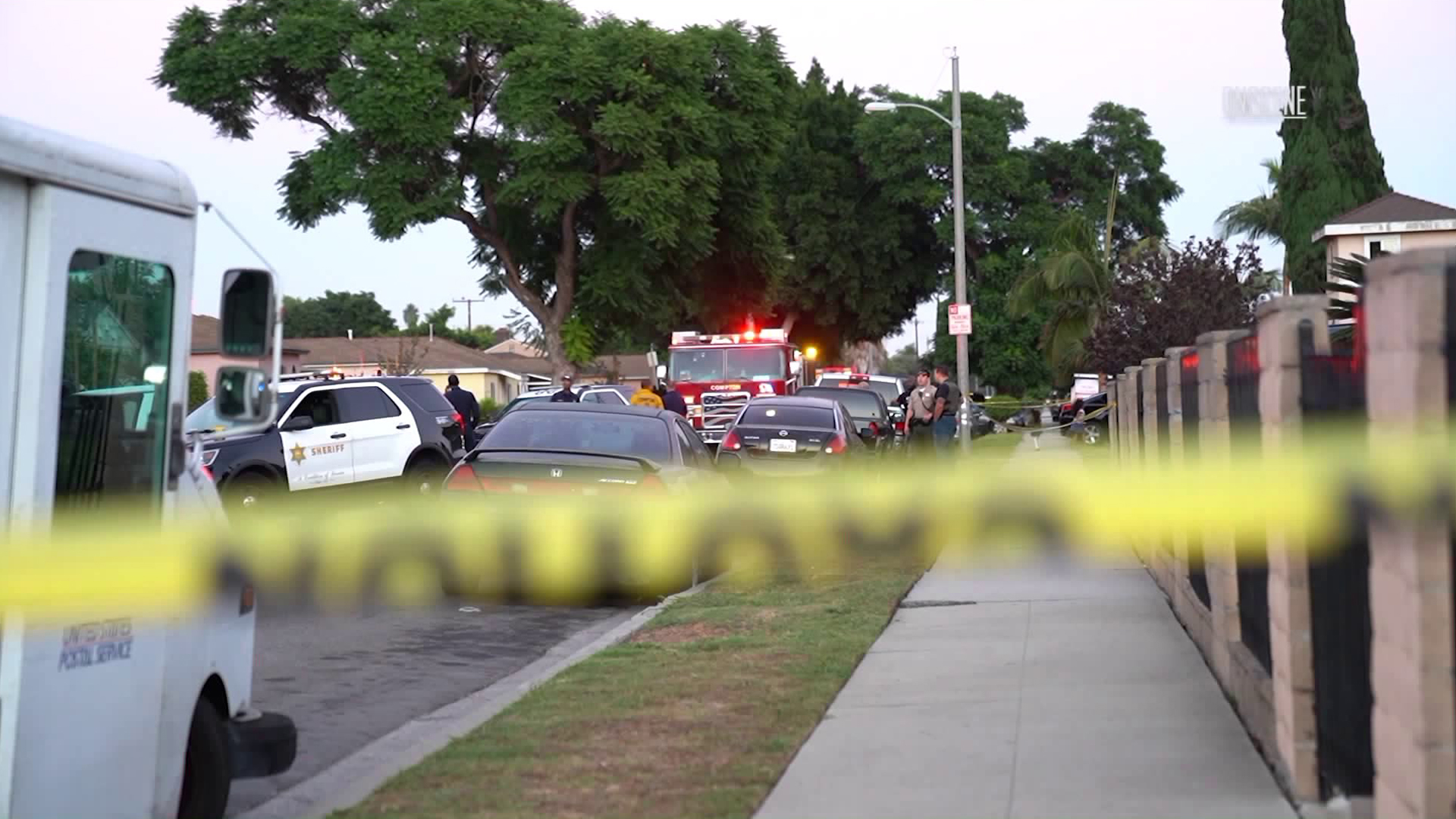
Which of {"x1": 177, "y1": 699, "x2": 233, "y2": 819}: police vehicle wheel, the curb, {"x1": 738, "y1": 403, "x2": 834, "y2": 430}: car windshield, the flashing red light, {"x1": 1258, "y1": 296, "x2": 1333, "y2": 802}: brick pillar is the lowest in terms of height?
the curb

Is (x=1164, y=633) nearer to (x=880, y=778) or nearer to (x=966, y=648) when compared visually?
(x=966, y=648)

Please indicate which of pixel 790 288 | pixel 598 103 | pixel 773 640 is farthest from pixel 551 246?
pixel 773 640

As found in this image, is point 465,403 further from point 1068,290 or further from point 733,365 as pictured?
point 1068,290

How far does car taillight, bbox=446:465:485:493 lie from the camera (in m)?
13.2

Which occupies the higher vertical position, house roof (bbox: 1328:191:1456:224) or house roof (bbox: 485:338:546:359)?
house roof (bbox: 485:338:546:359)

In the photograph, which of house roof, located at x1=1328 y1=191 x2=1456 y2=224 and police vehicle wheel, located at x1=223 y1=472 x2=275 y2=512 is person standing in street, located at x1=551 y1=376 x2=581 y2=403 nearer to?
police vehicle wheel, located at x1=223 y1=472 x2=275 y2=512

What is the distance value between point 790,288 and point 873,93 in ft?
35.8

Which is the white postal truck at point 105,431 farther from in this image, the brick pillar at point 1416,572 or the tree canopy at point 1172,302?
the tree canopy at point 1172,302

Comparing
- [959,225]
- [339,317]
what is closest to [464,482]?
[959,225]

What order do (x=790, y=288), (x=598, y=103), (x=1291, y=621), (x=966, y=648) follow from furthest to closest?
(x=790, y=288) < (x=598, y=103) < (x=966, y=648) < (x=1291, y=621)

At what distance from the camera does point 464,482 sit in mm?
13219

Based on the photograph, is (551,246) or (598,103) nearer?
(598,103)

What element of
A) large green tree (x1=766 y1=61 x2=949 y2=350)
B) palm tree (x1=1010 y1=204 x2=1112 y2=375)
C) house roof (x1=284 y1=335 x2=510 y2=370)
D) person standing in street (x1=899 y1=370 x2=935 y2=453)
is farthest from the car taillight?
house roof (x1=284 y1=335 x2=510 y2=370)

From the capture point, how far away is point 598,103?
148ft
